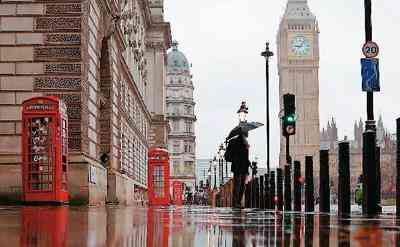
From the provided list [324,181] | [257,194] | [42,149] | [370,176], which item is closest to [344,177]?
[370,176]

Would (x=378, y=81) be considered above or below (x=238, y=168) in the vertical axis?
above

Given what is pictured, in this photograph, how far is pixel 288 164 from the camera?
23.4 m

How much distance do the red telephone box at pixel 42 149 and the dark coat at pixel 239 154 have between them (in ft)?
12.7

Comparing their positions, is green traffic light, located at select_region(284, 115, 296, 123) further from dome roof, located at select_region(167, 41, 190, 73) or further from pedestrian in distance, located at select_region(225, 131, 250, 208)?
dome roof, located at select_region(167, 41, 190, 73)

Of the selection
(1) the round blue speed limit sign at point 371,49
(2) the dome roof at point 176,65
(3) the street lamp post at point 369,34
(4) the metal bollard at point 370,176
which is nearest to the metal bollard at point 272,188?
(3) the street lamp post at point 369,34

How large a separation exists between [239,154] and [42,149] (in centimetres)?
434

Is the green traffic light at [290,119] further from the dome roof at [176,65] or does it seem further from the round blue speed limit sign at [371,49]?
the dome roof at [176,65]

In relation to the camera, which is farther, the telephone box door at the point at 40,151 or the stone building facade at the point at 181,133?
the stone building facade at the point at 181,133

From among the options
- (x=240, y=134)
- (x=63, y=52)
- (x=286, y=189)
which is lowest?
(x=286, y=189)

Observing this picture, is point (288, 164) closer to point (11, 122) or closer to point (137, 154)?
point (11, 122)

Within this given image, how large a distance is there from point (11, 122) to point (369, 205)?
10.1 metres

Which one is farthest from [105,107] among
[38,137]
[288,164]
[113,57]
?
[38,137]

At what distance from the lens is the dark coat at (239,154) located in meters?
17.6

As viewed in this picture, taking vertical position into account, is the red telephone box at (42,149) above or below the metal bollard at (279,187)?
above
